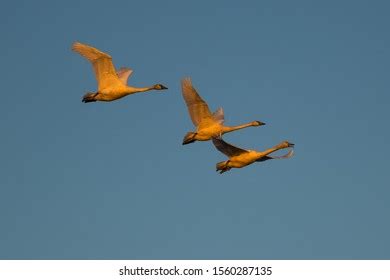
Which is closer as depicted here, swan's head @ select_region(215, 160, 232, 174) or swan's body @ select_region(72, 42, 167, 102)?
swan's head @ select_region(215, 160, 232, 174)

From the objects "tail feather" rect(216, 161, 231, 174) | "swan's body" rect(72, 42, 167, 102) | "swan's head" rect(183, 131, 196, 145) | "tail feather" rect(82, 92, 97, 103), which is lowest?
"tail feather" rect(216, 161, 231, 174)

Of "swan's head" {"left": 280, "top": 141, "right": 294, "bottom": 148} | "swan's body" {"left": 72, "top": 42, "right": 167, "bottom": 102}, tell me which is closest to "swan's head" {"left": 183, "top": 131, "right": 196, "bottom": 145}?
"swan's body" {"left": 72, "top": 42, "right": 167, "bottom": 102}

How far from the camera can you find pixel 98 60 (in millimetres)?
68000

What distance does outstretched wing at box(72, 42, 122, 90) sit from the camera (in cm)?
6756

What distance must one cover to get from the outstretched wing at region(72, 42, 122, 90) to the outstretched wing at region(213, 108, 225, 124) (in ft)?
20.7

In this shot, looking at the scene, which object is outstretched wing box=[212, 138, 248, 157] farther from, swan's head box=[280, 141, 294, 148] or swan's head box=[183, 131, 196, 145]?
swan's head box=[280, 141, 294, 148]

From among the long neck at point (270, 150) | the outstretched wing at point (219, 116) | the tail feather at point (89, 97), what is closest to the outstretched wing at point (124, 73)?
the tail feather at point (89, 97)

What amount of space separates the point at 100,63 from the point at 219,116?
8274mm

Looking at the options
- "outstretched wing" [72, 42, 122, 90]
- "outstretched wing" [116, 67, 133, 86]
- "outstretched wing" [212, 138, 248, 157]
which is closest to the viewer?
"outstretched wing" [212, 138, 248, 157]

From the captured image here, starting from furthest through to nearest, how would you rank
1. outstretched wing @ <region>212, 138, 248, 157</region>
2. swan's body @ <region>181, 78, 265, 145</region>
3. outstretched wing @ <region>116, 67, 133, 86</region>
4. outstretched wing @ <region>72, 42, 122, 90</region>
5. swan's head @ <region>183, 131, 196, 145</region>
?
1. outstretched wing @ <region>116, 67, 133, 86</region>
2. outstretched wing @ <region>72, 42, 122, 90</region>
3. swan's body @ <region>181, 78, 265, 145</region>
4. swan's head @ <region>183, 131, 196, 145</region>
5. outstretched wing @ <region>212, 138, 248, 157</region>

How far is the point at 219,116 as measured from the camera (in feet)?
219
